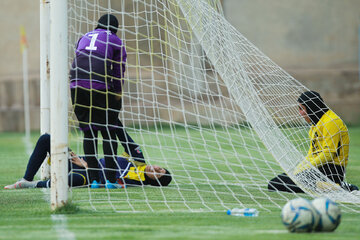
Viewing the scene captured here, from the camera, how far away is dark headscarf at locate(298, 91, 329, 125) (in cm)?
733

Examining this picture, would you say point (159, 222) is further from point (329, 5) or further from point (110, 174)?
point (329, 5)

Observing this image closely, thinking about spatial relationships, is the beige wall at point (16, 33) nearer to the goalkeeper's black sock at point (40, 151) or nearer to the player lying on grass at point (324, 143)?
the goalkeeper's black sock at point (40, 151)

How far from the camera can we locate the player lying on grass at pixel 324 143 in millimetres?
7211

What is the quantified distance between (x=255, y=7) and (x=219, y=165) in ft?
43.1

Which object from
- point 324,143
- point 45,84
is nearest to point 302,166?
point 324,143

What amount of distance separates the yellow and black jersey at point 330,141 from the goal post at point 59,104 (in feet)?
9.43

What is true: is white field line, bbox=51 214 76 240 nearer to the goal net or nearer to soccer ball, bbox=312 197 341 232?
the goal net

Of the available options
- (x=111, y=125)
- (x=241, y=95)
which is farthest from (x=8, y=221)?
(x=241, y=95)

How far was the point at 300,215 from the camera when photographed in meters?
4.66

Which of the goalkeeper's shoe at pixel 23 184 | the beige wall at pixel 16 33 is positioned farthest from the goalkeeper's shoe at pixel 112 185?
the beige wall at pixel 16 33

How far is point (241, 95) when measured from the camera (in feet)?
22.8

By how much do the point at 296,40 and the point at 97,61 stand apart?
52.1ft

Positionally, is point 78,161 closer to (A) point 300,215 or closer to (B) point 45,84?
(B) point 45,84

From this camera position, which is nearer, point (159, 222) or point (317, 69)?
point (159, 222)
